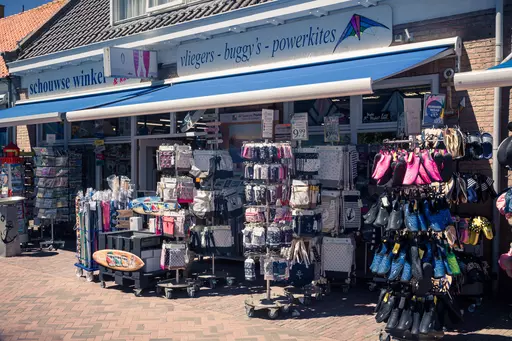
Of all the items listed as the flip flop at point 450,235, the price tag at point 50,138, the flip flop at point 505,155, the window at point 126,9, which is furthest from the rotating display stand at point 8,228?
the flip flop at point 505,155

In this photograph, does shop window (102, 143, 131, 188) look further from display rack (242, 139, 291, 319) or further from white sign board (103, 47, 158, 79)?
display rack (242, 139, 291, 319)

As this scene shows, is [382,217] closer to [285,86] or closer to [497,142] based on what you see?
[285,86]

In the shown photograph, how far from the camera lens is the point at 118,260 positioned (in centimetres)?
875

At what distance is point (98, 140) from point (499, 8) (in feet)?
31.4

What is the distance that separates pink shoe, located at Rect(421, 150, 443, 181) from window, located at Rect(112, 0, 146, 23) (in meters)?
9.20

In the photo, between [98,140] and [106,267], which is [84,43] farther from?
[106,267]

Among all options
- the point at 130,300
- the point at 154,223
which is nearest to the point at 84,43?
the point at 154,223

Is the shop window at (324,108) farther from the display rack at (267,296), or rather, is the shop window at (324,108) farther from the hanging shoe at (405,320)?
the hanging shoe at (405,320)

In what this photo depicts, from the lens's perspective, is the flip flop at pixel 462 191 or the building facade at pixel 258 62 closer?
the flip flop at pixel 462 191

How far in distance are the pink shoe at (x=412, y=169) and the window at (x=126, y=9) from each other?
9.08 meters

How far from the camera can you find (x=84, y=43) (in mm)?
14328

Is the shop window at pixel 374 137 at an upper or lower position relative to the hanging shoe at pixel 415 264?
upper

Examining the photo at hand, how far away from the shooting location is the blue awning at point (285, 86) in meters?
6.86

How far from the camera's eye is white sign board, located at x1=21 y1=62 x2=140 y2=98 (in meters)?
13.7
